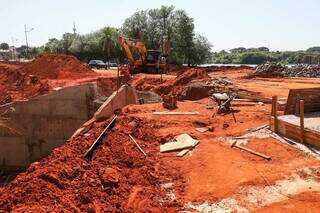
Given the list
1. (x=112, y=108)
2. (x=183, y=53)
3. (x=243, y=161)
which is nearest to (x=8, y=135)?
(x=112, y=108)

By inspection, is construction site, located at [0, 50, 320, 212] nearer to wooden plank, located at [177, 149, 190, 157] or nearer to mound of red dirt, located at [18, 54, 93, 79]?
wooden plank, located at [177, 149, 190, 157]

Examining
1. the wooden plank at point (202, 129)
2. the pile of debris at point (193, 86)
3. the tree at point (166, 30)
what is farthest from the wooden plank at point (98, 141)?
the tree at point (166, 30)

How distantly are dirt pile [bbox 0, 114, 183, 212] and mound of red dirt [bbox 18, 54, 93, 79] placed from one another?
2420 centimetres

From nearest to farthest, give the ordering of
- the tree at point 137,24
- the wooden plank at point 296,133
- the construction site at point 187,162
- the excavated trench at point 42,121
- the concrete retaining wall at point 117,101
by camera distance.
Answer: the construction site at point 187,162, the wooden plank at point 296,133, the concrete retaining wall at point 117,101, the excavated trench at point 42,121, the tree at point 137,24

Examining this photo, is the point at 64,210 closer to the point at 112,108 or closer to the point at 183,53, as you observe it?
the point at 112,108

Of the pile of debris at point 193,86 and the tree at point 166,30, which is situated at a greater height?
the tree at point 166,30

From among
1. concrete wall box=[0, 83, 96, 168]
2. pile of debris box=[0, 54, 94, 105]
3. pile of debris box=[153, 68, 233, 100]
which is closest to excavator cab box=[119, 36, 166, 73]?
pile of debris box=[0, 54, 94, 105]

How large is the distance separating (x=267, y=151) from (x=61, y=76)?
27308 millimetres

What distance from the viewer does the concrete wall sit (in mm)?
23094

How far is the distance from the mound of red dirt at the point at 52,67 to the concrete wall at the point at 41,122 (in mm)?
12012

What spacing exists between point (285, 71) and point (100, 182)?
27.5 metres

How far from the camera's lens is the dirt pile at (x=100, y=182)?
9422 millimetres

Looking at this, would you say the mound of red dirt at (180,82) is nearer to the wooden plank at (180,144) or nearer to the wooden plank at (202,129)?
the wooden plank at (202,129)

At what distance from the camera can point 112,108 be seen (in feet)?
62.8
